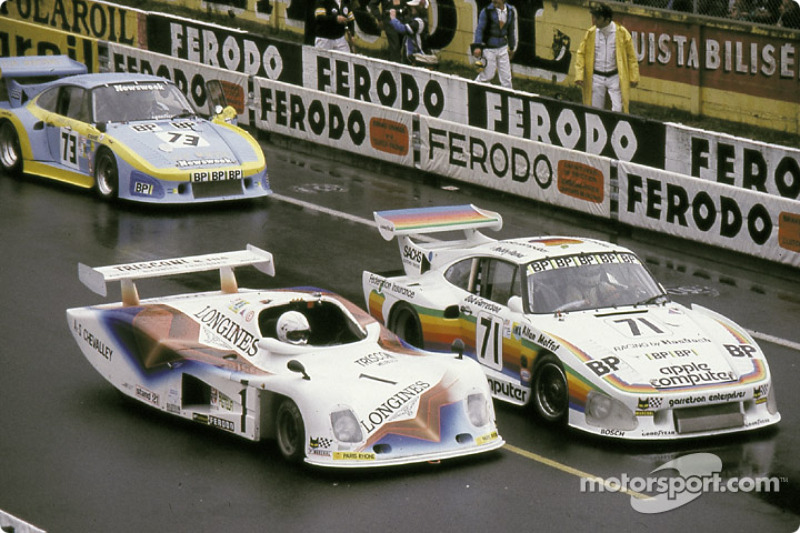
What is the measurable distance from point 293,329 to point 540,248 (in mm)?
2726

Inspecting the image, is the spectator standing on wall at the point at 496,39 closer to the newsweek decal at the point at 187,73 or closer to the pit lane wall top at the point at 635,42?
the pit lane wall top at the point at 635,42

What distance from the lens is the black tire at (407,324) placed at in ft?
45.7

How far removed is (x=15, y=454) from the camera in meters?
11.9

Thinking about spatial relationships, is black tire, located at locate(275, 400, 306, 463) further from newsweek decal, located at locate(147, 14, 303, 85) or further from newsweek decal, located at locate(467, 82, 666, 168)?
newsweek decal, located at locate(147, 14, 303, 85)

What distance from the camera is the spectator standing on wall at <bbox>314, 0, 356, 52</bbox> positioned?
2509 centimetres

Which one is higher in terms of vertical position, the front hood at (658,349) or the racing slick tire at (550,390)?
the front hood at (658,349)

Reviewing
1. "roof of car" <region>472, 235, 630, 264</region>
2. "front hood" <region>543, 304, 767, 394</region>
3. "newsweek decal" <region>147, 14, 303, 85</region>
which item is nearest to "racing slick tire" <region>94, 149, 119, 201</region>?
"newsweek decal" <region>147, 14, 303, 85</region>

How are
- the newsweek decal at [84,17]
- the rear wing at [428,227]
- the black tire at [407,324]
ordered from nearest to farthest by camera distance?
1. the black tire at [407,324]
2. the rear wing at [428,227]
3. the newsweek decal at [84,17]

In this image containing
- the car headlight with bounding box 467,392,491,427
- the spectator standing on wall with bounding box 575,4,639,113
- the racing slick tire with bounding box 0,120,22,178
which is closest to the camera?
the car headlight with bounding box 467,392,491,427

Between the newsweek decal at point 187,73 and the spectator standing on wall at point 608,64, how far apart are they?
5909 millimetres

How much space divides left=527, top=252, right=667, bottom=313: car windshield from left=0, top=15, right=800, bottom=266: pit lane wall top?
14.9ft

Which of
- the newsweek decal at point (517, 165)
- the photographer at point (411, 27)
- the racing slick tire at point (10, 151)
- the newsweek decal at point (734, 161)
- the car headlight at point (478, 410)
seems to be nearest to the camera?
the car headlight at point (478, 410)

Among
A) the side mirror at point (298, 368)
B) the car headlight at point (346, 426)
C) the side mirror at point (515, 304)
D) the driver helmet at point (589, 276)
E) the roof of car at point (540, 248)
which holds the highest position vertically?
the roof of car at point (540, 248)

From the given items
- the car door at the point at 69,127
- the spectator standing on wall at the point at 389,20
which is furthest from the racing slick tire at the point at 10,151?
the spectator standing on wall at the point at 389,20
